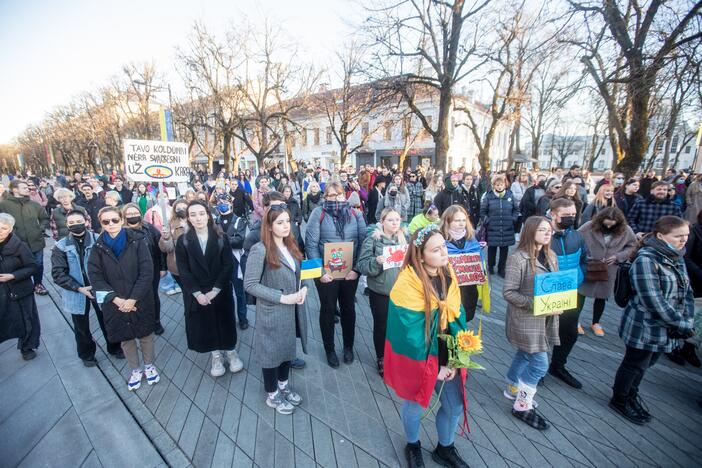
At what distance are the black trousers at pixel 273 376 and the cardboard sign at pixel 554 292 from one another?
2503 millimetres

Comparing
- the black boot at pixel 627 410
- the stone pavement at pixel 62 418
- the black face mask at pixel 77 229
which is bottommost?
the stone pavement at pixel 62 418

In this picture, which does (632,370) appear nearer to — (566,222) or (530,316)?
(530,316)

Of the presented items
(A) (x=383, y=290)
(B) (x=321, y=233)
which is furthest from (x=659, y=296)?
(B) (x=321, y=233)

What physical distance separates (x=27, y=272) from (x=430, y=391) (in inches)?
191

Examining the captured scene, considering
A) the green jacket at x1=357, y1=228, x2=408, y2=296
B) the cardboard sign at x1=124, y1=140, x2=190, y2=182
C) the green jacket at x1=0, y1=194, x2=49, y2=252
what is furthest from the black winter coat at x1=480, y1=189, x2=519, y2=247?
the green jacket at x1=0, y1=194, x2=49, y2=252

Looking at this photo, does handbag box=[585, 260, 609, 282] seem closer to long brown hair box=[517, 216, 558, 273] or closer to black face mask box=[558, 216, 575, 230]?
black face mask box=[558, 216, 575, 230]

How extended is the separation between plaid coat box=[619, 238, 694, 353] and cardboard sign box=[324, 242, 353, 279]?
8.97 feet

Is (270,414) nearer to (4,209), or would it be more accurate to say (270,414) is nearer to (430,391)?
(430,391)

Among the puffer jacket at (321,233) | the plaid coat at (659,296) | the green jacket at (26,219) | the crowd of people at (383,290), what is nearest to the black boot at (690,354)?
the crowd of people at (383,290)

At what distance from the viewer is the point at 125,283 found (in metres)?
3.41

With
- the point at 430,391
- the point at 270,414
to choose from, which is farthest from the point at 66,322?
the point at 430,391

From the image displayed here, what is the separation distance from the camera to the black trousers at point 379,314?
11.7 ft

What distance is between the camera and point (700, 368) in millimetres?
3936

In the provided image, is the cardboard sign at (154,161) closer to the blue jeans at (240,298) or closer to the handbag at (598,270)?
the blue jeans at (240,298)
